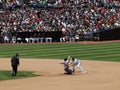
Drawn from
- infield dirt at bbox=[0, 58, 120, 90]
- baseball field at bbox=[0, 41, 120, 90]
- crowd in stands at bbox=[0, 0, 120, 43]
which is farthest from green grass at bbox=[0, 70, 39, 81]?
crowd in stands at bbox=[0, 0, 120, 43]

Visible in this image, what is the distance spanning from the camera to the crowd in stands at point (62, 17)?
49.6 meters

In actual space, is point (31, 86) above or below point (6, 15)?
below

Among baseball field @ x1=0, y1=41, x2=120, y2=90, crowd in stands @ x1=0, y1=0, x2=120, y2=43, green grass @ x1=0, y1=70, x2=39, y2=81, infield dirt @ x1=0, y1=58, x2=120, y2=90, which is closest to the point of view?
infield dirt @ x1=0, y1=58, x2=120, y2=90

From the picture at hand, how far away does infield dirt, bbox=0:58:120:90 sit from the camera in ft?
62.2

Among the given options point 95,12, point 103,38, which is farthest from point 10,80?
point 95,12

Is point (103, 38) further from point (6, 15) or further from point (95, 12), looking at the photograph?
point (6, 15)

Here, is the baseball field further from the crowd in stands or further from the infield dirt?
the crowd in stands

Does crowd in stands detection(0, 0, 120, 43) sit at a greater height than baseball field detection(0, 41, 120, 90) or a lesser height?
greater

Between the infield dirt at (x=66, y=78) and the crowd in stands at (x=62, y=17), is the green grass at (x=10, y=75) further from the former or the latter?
the crowd in stands at (x=62, y=17)

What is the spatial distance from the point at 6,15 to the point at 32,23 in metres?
3.26

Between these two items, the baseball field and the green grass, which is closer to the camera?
the baseball field

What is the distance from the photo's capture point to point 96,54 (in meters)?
34.6

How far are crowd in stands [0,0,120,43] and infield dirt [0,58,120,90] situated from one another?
66.7 feet

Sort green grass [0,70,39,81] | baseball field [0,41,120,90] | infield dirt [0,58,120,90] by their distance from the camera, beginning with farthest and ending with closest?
green grass [0,70,39,81] → baseball field [0,41,120,90] → infield dirt [0,58,120,90]
